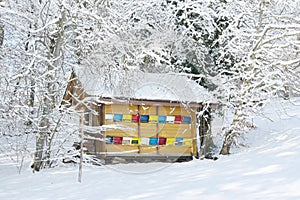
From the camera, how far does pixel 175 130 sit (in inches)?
450

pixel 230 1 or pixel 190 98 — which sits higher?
pixel 230 1

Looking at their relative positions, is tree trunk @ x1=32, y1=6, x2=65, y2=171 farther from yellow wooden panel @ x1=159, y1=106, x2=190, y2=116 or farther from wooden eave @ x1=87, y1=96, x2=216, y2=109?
yellow wooden panel @ x1=159, y1=106, x2=190, y2=116

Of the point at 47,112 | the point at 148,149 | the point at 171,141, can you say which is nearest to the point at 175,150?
the point at 171,141

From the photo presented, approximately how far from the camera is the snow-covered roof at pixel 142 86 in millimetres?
9703

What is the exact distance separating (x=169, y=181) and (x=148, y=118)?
162 inches

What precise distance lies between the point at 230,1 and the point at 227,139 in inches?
166

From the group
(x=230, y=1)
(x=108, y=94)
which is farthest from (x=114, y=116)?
(x=230, y=1)

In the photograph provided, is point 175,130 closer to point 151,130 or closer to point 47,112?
point 151,130

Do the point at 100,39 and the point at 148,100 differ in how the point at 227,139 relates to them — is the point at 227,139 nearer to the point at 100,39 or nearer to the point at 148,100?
the point at 148,100

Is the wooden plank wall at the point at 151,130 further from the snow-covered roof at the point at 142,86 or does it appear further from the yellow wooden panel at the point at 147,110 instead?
the snow-covered roof at the point at 142,86

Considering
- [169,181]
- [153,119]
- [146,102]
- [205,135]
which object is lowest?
[169,181]

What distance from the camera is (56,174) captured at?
8.88m

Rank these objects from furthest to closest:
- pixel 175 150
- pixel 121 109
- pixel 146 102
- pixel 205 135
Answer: pixel 175 150, pixel 205 135, pixel 121 109, pixel 146 102

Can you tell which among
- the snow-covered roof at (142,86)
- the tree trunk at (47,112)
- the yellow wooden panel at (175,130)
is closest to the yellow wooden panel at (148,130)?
the yellow wooden panel at (175,130)
